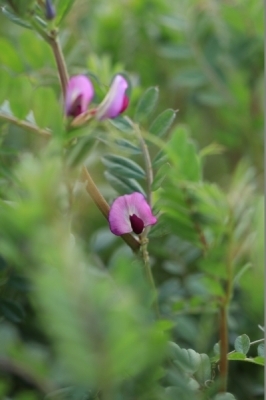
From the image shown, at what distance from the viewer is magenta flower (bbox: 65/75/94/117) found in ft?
1.11

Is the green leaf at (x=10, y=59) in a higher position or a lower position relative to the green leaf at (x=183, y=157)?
lower

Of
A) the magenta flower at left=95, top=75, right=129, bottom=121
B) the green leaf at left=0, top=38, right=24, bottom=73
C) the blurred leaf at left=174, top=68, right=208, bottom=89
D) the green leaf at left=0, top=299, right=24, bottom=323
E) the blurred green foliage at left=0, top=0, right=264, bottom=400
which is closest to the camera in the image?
the blurred green foliage at left=0, top=0, right=264, bottom=400

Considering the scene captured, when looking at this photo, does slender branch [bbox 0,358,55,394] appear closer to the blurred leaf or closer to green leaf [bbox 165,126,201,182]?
green leaf [bbox 165,126,201,182]

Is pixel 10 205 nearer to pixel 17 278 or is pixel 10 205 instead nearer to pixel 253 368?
pixel 17 278

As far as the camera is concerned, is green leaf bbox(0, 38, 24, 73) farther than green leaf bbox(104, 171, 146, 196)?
Yes

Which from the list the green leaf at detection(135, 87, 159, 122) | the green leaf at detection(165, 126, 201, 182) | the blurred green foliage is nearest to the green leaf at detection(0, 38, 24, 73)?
the blurred green foliage

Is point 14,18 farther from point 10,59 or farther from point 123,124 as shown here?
point 10,59

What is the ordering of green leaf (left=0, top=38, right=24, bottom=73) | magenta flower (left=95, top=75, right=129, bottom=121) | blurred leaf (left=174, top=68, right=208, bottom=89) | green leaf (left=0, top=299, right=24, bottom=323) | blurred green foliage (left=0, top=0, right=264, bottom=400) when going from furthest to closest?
1. blurred leaf (left=174, top=68, right=208, bottom=89)
2. green leaf (left=0, top=38, right=24, bottom=73)
3. green leaf (left=0, top=299, right=24, bottom=323)
4. magenta flower (left=95, top=75, right=129, bottom=121)
5. blurred green foliage (left=0, top=0, right=264, bottom=400)

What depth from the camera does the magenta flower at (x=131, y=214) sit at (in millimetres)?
351

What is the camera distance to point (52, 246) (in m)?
0.24

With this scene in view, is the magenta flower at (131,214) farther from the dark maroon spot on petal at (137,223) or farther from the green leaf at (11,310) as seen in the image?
the green leaf at (11,310)

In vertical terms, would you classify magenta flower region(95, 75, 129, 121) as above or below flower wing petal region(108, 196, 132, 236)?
above

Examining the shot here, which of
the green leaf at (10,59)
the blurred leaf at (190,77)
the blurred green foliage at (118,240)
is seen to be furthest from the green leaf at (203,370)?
the blurred leaf at (190,77)

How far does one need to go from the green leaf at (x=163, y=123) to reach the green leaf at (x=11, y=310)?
0.15 meters
